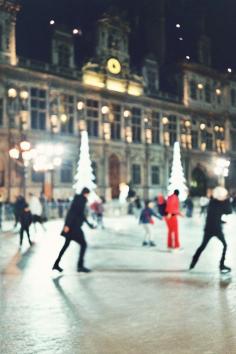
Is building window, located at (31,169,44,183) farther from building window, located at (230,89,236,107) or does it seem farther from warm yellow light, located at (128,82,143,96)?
building window, located at (230,89,236,107)

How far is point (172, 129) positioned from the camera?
44594 mm

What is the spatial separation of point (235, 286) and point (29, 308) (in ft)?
11.6

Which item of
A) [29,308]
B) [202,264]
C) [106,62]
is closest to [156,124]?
[106,62]

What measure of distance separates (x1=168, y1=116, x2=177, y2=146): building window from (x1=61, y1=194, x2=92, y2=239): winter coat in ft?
114

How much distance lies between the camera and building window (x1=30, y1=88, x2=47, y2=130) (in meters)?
34.2

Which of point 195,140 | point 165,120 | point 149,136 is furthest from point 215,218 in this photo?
point 195,140

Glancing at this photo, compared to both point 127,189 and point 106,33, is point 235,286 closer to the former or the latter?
point 127,189

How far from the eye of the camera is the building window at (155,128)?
42656 millimetres

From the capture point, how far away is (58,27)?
3662 cm

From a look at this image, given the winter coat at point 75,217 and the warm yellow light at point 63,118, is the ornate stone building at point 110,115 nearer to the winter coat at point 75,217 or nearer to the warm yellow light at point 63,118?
the warm yellow light at point 63,118

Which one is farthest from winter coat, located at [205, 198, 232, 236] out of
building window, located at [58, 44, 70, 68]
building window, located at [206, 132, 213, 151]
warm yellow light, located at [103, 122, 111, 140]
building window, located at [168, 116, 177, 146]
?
building window, located at [206, 132, 213, 151]

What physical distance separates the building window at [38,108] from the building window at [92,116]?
4.06 m

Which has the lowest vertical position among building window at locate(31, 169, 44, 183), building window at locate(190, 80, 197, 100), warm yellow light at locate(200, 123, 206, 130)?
building window at locate(31, 169, 44, 183)

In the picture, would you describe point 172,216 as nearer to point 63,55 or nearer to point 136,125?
point 63,55
